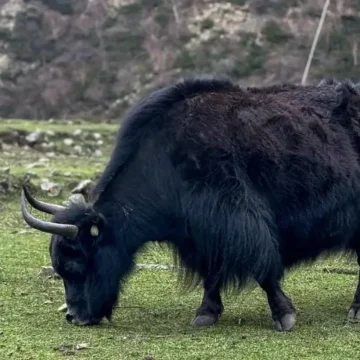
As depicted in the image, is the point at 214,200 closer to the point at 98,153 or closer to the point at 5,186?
the point at 5,186

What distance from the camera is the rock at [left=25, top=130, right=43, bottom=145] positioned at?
13.4 meters

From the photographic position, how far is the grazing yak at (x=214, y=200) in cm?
446

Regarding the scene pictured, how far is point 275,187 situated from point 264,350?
0.96 meters

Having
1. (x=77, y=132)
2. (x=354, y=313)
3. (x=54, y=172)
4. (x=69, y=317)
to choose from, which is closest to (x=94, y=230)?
(x=69, y=317)

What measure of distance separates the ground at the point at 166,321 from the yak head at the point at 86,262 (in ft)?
0.34

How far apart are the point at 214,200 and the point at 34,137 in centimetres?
934

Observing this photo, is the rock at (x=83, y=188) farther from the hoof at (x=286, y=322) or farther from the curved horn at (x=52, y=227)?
the hoof at (x=286, y=322)

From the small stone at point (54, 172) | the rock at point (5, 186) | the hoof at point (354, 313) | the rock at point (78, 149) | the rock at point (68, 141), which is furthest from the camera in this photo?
the rock at point (68, 141)

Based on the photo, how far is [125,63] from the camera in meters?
25.3

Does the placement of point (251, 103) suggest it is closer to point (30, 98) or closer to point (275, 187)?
point (275, 187)

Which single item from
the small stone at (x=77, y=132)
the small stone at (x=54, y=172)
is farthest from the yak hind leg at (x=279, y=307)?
the small stone at (x=77, y=132)

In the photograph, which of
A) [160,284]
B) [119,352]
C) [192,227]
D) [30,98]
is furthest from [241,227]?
[30,98]

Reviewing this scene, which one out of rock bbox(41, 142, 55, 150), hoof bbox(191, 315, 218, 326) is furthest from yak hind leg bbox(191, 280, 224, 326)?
rock bbox(41, 142, 55, 150)

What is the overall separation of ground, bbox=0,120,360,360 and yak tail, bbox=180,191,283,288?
0.74 ft
